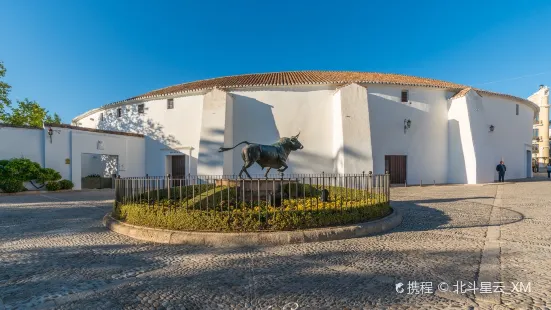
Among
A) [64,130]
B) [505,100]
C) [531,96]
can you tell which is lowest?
[64,130]

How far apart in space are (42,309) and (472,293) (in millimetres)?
4304

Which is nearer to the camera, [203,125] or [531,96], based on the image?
[203,125]

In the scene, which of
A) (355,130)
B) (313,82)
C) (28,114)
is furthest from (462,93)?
(28,114)

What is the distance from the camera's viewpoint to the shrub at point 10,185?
12.4 meters

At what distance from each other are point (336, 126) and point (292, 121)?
2658 mm

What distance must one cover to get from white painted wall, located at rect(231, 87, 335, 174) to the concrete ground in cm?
1094

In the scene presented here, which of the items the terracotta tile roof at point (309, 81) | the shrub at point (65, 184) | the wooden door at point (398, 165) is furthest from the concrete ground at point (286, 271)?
the terracotta tile roof at point (309, 81)

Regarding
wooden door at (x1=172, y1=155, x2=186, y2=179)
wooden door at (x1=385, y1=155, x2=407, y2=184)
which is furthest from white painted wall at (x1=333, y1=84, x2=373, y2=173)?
wooden door at (x1=172, y1=155, x2=186, y2=179)

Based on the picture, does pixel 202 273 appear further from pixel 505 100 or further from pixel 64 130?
pixel 505 100

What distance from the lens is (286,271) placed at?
3459mm

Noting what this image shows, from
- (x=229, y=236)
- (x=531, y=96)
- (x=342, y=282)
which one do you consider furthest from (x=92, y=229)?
(x=531, y=96)

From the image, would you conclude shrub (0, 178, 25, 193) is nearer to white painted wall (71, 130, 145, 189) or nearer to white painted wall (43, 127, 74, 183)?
white painted wall (43, 127, 74, 183)

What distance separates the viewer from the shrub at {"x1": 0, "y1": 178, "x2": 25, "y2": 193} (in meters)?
12.4

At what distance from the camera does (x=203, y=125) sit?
52.0 feet
